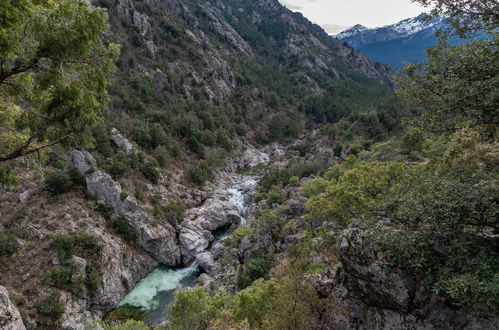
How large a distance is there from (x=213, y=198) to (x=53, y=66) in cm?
4497

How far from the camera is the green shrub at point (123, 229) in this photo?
35344 millimetres

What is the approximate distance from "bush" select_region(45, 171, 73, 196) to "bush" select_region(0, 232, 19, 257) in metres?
7.55

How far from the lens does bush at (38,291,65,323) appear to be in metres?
23.9

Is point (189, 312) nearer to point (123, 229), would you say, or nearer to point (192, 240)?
point (192, 240)

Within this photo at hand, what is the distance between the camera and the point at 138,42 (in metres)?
84.1

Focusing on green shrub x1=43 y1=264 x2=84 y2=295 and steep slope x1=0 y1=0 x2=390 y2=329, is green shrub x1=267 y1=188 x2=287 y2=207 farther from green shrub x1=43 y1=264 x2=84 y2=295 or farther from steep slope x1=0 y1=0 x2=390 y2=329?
green shrub x1=43 y1=264 x2=84 y2=295

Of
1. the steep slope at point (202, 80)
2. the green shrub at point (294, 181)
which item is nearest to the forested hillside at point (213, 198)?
the steep slope at point (202, 80)

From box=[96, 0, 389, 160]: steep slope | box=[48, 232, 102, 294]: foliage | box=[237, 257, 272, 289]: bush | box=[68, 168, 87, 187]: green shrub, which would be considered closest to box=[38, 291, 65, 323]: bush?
box=[48, 232, 102, 294]: foliage

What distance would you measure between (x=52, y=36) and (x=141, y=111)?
199ft

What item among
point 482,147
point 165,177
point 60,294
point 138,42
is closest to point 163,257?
point 60,294

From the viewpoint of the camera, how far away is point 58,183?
3419cm

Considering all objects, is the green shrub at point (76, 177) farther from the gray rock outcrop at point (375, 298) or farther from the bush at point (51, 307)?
the gray rock outcrop at point (375, 298)

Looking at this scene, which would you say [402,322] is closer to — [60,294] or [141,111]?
[60,294]

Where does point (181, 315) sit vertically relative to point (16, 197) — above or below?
below
